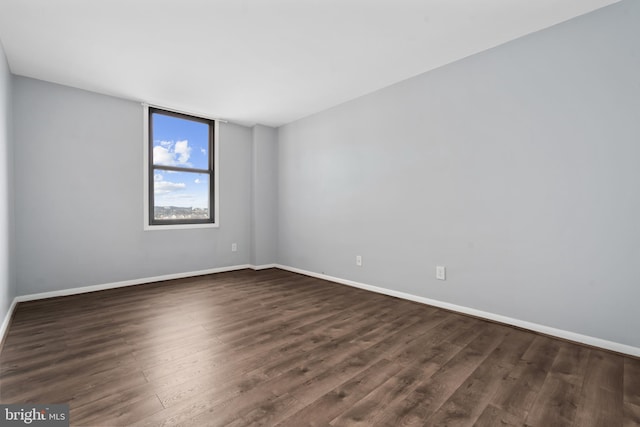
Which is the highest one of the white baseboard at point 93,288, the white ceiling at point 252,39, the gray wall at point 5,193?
the white ceiling at point 252,39

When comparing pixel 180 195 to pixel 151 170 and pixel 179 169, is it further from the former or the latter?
pixel 151 170

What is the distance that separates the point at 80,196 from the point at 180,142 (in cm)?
146

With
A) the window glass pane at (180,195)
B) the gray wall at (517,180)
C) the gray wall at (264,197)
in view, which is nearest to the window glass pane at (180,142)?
the window glass pane at (180,195)

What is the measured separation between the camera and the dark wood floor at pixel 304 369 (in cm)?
140

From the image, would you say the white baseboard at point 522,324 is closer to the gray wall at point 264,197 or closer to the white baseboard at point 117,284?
the gray wall at point 264,197

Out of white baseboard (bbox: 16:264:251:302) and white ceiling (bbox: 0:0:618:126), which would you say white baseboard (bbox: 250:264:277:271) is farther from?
white ceiling (bbox: 0:0:618:126)

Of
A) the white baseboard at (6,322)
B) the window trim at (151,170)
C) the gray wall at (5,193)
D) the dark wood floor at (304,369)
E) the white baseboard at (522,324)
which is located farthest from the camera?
the window trim at (151,170)

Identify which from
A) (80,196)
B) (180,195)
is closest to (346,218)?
(180,195)

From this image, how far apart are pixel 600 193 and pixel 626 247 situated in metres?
0.40

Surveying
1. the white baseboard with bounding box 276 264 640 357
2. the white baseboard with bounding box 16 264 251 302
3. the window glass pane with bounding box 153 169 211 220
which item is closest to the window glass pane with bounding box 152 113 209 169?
the window glass pane with bounding box 153 169 211 220

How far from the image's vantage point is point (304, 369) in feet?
5.87

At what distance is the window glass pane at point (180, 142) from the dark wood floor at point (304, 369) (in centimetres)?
220

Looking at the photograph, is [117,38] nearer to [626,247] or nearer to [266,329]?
[266,329]

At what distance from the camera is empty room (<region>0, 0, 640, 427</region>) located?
1.62 m
